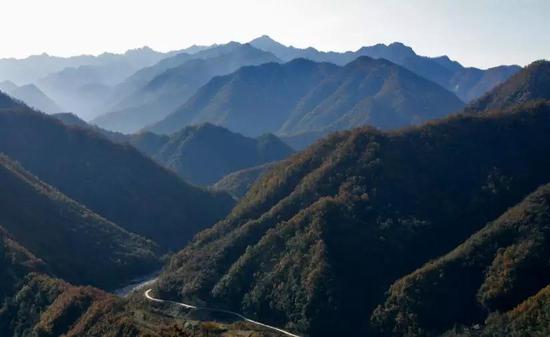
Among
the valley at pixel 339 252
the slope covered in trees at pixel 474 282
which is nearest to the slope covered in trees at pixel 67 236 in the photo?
the valley at pixel 339 252

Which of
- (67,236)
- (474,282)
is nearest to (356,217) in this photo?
(474,282)

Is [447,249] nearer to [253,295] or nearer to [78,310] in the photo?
[253,295]

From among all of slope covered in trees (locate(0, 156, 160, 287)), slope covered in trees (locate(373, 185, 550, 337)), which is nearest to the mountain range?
slope covered in trees (locate(373, 185, 550, 337))

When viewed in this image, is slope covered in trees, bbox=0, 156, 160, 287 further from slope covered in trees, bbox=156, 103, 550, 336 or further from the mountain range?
the mountain range

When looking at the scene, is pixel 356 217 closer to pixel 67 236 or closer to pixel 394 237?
pixel 394 237

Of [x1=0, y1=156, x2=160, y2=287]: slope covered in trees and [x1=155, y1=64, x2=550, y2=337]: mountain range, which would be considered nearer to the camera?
[x1=155, y1=64, x2=550, y2=337]: mountain range

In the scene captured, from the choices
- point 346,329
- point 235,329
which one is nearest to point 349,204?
point 346,329

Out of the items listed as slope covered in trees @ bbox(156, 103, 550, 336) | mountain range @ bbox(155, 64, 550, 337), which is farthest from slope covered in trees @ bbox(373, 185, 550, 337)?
slope covered in trees @ bbox(156, 103, 550, 336)

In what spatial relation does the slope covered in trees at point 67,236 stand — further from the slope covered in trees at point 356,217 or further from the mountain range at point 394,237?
the mountain range at point 394,237
